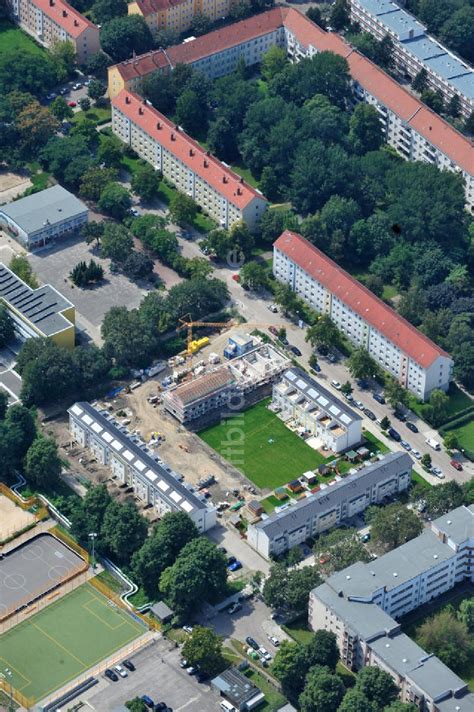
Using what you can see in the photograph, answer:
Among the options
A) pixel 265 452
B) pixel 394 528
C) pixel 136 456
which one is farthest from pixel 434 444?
pixel 136 456

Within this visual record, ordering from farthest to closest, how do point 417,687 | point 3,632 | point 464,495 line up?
1. point 464,495
2. point 3,632
3. point 417,687

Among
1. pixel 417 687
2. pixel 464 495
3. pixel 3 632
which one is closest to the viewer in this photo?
pixel 417 687

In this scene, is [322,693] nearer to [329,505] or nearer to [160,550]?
[160,550]

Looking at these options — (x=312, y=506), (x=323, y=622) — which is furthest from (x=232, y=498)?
(x=323, y=622)

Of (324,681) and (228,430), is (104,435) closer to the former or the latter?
(228,430)

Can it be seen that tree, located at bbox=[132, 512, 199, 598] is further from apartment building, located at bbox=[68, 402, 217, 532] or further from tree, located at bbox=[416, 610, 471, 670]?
tree, located at bbox=[416, 610, 471, 670]

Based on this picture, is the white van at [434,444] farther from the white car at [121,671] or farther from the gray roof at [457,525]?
the white car at [121,671]

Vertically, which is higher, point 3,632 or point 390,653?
point 390,653
